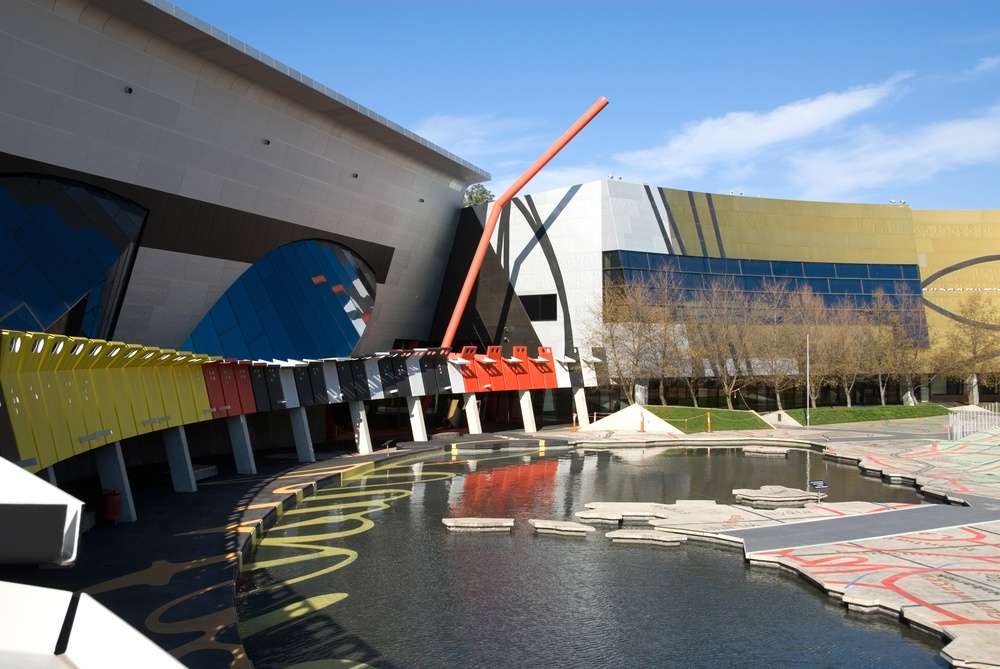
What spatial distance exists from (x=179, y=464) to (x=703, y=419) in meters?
31.6

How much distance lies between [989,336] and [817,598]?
53423 millimetres

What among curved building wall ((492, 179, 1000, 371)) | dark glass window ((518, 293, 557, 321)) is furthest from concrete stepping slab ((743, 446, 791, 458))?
dark glass window ((518, 293, 557, 321))

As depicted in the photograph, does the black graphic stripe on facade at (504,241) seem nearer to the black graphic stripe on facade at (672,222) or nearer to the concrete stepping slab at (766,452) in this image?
the black graphic stripe on facade at (672,222)

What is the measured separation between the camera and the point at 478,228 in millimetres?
48969

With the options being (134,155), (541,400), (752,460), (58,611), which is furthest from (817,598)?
(541,400)

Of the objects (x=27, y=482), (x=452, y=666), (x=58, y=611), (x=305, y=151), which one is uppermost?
(x=305, y=151)

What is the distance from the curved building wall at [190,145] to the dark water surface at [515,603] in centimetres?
1219

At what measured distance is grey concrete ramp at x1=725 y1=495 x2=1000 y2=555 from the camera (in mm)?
18984

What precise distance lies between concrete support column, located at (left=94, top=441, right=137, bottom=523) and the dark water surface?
134 inches

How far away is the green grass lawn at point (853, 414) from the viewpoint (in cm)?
5178

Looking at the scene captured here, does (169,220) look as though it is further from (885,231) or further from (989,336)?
(989,336)

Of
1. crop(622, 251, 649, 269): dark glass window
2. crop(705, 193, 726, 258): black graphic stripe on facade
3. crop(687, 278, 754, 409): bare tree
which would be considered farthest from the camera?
crop(705, 193, 726, 258): black graphic stripe on facade

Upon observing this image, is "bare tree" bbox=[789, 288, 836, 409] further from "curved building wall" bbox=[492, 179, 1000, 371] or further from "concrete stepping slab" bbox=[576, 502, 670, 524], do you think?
"concrete stepping slab" bbox=[576, 502, 670, 524]

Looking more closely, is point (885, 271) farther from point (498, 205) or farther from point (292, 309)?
point (292, 309)
